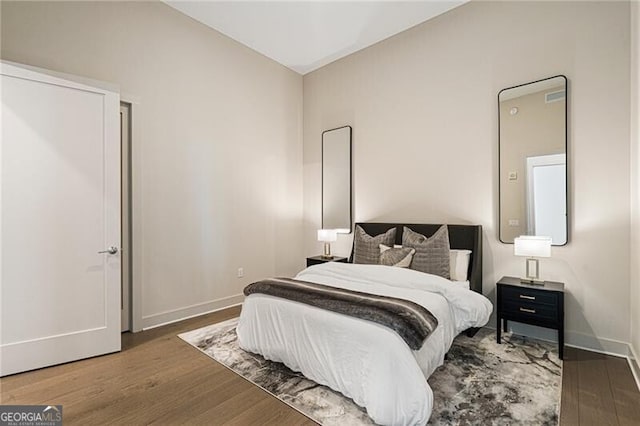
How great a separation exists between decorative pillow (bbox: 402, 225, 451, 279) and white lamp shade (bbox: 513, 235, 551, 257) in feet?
2.13

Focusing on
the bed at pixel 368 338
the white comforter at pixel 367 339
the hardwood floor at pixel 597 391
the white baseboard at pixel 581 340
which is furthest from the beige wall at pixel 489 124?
the white comforter at pixel 367 339

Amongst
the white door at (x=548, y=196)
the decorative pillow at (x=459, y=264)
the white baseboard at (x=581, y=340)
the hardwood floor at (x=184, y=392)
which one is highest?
the white door at (x=548, y=196)

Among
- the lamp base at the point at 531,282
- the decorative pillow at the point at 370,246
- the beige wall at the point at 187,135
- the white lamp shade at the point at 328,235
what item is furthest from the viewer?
the white lamp shade at the point at 328,235

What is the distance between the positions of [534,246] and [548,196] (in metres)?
0.61

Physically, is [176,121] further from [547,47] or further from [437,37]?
[547,47]

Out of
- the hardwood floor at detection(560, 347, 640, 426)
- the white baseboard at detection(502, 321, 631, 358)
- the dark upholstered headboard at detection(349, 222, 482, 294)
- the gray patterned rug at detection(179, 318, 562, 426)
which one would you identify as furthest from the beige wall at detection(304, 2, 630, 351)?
the gray patterned rug at detection(179, 318, 562, 426)

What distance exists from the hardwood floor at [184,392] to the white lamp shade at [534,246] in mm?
925

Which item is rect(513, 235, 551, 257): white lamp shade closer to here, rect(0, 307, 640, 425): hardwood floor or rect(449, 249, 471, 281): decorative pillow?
rect(449, 249, 471, 281): decorative pillow

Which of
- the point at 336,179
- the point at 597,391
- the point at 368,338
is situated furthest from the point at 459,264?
the point at 336,179

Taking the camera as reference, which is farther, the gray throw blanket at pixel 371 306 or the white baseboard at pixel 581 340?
the white baseboard at pixel 581 340

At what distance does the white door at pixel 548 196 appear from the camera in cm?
305

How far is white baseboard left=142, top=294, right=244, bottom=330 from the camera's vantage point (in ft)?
11.7

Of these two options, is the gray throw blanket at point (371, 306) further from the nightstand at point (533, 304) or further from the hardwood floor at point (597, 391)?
the nightstand at point (533, 304)

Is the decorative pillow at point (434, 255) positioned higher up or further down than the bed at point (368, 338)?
higher up
